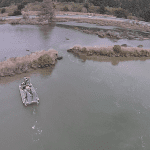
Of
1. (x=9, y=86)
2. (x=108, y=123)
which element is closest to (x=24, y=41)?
(x=9, y=86)

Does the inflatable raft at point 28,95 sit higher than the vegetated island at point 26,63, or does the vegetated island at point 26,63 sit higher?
the vegetated island at point 26,63

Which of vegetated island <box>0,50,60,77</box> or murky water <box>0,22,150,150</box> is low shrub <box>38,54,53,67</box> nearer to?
vegetated island <box>0,50,60,77</box>

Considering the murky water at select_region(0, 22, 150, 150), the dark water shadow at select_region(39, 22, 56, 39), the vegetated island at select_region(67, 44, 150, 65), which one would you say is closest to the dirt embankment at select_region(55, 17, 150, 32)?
the dark water shadow at select_region(39, 22, 56, 39)

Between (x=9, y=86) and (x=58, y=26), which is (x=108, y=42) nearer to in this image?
(x=58, y=26)

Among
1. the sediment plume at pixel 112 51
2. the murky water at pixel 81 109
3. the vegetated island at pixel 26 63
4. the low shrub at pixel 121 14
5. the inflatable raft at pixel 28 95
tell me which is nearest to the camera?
the murky water at pixel 81 109

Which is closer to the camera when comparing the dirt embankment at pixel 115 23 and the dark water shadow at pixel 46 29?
the dark water shadow at pixel 46 29

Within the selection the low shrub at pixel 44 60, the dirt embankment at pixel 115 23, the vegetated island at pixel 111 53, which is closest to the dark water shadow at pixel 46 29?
the dirt embankment at pixel 115 23

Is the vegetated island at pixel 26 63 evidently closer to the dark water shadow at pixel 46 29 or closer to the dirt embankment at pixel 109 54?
the dirt embankment at pixel 109 54
